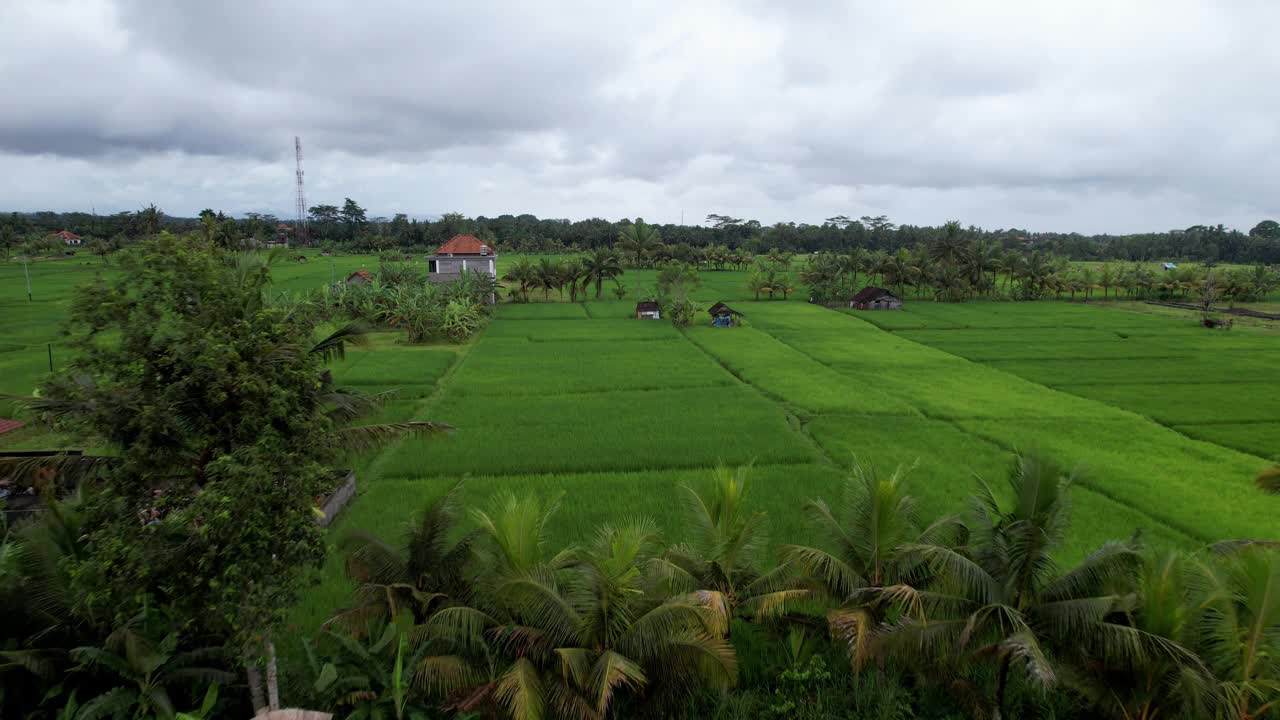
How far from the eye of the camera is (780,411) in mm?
19156

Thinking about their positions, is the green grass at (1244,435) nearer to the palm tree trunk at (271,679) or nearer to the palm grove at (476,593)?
the palm grove at (476,593)

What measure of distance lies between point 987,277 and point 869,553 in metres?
53.7

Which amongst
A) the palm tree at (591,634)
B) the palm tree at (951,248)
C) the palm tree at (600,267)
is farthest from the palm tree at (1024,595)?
the palm tree at (951,248)

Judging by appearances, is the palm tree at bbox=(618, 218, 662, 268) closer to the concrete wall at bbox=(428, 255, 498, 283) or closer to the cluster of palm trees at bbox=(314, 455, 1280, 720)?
the concrete wall at bbox=(428, 255, 498, 283)

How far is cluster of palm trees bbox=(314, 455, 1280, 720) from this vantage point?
239 inches

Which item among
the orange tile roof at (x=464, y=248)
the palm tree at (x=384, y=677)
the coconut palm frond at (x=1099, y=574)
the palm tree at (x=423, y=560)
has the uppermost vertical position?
the orange tile roof at (x=464, y=248)

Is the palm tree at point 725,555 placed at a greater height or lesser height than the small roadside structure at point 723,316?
lesser

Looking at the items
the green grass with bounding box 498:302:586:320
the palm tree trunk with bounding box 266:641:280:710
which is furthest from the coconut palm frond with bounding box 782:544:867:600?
the green grass with bounding box 498:302:586:320

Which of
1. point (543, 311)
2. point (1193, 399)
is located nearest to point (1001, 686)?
point (1193, 399)

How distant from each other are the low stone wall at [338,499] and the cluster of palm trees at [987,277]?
138 feet

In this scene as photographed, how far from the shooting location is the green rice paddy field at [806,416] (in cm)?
1248

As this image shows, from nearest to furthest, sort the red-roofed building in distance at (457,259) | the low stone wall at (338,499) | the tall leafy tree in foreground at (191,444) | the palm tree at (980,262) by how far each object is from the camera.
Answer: the tall leafy tree in foreground at (191,444), the low stone wall at (338,499), the red-roofed building in distance at (457,259), the palm tree at (980,262)

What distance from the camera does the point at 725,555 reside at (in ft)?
25.6

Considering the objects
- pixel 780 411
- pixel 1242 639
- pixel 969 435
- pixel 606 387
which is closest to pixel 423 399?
pixel 606 387
